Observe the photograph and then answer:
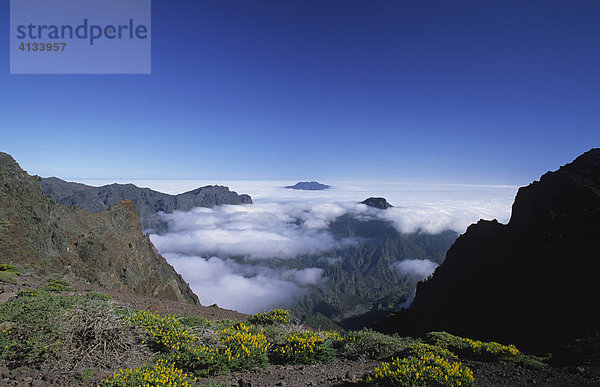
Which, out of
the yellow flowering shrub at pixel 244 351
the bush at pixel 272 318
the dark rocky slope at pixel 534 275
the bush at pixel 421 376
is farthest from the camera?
the dark rocky slope at pixel 534 275

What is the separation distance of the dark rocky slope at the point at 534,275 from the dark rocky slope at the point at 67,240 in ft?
109

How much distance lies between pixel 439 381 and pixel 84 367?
765 cm

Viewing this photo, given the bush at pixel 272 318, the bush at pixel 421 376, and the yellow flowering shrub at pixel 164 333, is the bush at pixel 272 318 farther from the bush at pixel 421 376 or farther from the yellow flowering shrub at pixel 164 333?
the bush at pixel 421 376

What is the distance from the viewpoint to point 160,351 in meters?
7.72

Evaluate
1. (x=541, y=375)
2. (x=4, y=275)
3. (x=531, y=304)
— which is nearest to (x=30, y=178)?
(x=4, y=275)

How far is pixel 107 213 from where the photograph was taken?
38.0 metres

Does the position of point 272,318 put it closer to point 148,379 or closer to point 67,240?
point 148,379

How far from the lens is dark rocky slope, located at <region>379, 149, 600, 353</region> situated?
2094 centimetres

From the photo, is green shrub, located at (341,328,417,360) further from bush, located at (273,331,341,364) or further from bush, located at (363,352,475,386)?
bush, located at (363,352,475,386)

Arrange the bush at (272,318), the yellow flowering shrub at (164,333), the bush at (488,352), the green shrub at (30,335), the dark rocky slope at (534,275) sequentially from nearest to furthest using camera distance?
the green shrub at (30,335)
the yellow flowering shrub at (164,333)
the bush at (488,352)
the bush at (272,318)
the dark rocky slope at (534,275)

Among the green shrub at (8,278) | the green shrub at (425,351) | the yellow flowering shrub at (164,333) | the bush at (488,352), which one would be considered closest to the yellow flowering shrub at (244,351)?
the yellow flowering shrub at (164,333)

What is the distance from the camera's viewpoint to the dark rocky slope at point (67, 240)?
20.9 m

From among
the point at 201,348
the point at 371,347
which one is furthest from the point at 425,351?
the point at 201,348

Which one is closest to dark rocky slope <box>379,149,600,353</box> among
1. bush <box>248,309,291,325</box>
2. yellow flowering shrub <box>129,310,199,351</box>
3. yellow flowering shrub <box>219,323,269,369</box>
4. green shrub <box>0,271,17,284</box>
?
bush <box>248,309,291,325</box>
